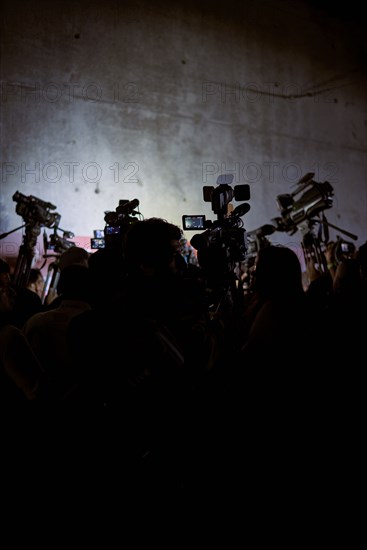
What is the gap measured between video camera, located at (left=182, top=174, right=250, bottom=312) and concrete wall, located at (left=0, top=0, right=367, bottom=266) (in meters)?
4.91

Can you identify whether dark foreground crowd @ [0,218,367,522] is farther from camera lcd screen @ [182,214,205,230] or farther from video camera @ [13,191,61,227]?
video camera @ [13,191,61,227]

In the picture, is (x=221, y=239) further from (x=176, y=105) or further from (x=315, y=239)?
(x=176, y=105)

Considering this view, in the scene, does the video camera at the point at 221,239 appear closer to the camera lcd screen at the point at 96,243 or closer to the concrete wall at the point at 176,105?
the camera lcd screen at the point at 96,243

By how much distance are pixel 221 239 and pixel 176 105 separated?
6.44 metres

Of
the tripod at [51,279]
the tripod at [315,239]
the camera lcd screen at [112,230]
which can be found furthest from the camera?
the tripod at [51,279]

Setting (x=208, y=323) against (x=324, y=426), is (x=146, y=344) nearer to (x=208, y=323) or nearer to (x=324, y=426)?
(x=208, y=323)

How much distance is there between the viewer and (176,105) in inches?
Result: 331

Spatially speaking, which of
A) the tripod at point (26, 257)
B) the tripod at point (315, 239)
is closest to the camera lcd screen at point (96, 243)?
the tripod at point (26, 257)

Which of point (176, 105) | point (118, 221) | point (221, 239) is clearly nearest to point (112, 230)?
point (118, 221)

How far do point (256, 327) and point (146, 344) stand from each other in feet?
2.68

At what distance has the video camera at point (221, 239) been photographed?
2355mm

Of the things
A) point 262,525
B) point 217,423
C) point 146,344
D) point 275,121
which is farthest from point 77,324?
point 275,121

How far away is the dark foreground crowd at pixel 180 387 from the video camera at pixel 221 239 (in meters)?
0.06

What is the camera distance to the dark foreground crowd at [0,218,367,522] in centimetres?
151
